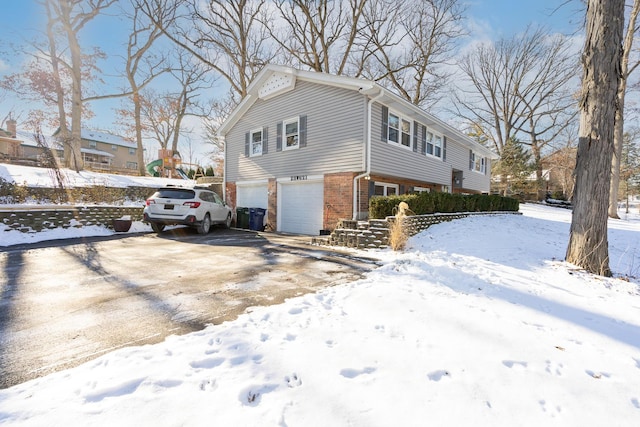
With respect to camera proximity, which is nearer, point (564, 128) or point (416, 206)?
point (416, 206)

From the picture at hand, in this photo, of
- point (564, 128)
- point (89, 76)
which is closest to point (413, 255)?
point (89, 76)

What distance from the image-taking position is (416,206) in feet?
28.1

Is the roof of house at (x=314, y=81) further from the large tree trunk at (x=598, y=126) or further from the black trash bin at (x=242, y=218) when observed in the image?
the large tree trunk at (x=598, y=126)

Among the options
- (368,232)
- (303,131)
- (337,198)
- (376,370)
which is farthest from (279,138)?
(376,370)

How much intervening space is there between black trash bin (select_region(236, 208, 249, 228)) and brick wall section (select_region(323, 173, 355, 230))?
394 cm

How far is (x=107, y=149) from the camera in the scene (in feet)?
128

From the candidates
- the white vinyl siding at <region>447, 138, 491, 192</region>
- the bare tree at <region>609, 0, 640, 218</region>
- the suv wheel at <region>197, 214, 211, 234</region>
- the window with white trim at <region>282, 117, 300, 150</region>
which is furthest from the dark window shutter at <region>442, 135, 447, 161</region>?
the suv wheel at <region>197, 214, 211, 234</region>

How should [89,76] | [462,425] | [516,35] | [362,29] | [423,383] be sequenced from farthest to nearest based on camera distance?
[516,35]
[89,76]
[362,29]
[423,383]
[462,425]

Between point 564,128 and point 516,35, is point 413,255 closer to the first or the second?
point 516,35

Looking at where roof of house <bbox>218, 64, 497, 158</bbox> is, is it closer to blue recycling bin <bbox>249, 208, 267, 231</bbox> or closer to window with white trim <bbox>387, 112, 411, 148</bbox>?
window with white trim <bbox>387, 112, 411, 148</bbox>

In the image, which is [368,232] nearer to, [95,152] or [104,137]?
[95,152]

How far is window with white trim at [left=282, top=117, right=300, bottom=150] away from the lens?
11.7m

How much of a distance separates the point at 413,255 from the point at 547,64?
33164mm

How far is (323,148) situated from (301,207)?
8.16 ft
